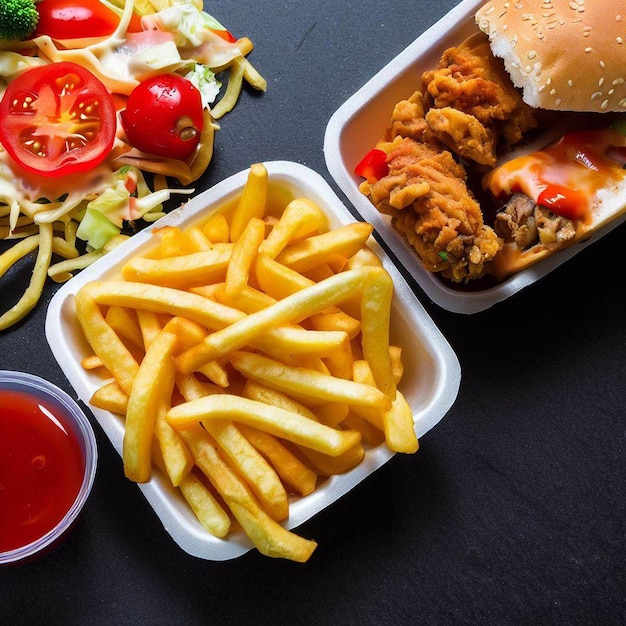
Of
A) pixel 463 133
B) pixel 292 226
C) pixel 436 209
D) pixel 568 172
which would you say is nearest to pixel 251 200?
pixel 292 226

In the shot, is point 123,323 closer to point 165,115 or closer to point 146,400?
point 146,400

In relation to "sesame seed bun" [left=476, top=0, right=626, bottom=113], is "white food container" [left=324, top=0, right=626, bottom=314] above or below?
below

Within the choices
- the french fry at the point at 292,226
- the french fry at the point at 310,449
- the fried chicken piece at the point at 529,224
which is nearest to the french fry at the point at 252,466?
the french fry at the point at 310,449

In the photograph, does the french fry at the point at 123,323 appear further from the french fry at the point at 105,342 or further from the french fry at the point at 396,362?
Result: the french fry at the point at 396,362

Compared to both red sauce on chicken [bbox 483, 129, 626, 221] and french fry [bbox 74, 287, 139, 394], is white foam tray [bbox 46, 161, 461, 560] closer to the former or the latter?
french fry [bbox 74, 287, 139, 394]

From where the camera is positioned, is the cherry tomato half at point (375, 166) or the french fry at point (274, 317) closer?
the french fry at point (274, 317)

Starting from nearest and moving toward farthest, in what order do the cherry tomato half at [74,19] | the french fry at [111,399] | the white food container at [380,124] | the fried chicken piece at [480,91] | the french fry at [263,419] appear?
the french fry at [263,419] < the french fry at [111,399] < the fried chicken piece at [480,91] < the white food container at [380,124] < the cherry tomato half at [74,19]

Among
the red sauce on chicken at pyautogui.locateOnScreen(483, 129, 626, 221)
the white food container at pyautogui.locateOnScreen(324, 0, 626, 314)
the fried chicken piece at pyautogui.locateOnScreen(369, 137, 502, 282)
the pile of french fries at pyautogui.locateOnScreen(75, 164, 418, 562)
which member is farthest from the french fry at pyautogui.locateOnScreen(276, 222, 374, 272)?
the red sauce on chicken at pyautogui.locateOnScreen(483, 129, 626, 221)
